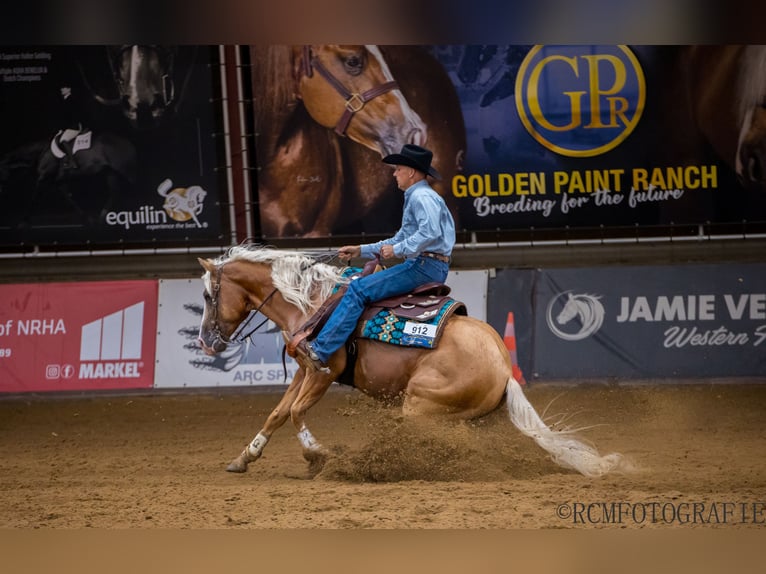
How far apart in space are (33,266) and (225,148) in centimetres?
286

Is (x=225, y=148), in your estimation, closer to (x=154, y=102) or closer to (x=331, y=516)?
(x=154, y=102)

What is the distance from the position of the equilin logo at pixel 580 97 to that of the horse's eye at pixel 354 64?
178 centimetres

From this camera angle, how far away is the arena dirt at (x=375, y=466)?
4977 mm

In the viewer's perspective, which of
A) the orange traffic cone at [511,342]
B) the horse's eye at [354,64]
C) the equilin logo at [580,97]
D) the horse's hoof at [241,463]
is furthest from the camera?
the horse's eye at [354,64]

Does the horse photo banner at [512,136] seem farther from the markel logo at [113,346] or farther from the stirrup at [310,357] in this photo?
the stirrup at [310,357]

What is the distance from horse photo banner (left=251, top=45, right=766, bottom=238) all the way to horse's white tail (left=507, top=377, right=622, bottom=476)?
5117 millimetres

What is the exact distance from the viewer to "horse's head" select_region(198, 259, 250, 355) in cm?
688

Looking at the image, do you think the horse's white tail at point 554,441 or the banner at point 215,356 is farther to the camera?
the banner at point 215,356

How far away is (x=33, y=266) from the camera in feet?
38.3

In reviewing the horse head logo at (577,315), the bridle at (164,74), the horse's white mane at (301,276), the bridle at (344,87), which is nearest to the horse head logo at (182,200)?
the bridle at (164,74)

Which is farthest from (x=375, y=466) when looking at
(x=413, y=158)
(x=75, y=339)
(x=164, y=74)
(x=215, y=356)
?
(x=164, y=74)

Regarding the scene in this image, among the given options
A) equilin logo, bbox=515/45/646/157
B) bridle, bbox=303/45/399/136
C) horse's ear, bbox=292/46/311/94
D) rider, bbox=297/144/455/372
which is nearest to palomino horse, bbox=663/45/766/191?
equilin logo, bbox=515/45/646/157

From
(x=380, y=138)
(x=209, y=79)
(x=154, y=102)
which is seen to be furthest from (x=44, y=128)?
(x=380, y=138)

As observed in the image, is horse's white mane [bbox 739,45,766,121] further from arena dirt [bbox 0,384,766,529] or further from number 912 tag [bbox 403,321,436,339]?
number 912 tag [bbox 403,321,436,339]
